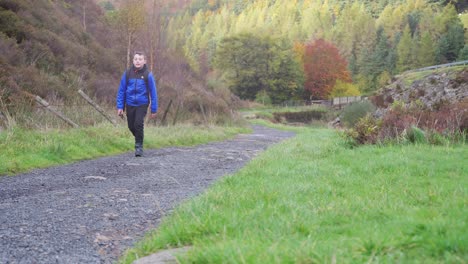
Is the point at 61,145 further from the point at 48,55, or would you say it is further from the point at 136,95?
the point at 48,55

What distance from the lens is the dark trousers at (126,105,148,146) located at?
9.09 m

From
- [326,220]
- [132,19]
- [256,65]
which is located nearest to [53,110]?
[326,220]

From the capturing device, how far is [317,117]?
198ft

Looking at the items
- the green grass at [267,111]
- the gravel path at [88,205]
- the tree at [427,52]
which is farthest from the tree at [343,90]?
the gravel path at [88,205]

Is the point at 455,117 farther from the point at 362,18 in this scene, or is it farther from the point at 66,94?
the point at 362,18

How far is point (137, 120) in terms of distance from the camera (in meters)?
9.09

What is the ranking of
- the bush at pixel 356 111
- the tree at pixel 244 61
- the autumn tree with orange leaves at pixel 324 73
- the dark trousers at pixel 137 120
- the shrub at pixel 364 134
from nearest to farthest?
the dark trousers at pixel 137 120, the shrub at pixel 364 134, the bush at pixel 356 111, the tree at pixel 244 61, the autumn tree with orange leaves at pixel 324 73

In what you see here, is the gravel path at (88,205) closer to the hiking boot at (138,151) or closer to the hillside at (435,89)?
the hiking boot at (138,151)

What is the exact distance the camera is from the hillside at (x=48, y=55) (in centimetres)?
1531

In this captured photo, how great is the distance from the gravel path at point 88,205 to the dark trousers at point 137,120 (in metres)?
1.45

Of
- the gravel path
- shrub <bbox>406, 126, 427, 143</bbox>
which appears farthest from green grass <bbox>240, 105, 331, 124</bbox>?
the gravel path

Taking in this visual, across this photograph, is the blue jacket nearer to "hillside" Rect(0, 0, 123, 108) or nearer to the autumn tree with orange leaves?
"hillside" Rect(0, 0, 123, 108)

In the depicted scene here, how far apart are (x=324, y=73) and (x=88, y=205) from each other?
7895cm

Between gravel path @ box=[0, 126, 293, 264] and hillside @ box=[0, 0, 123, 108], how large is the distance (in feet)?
19.4
